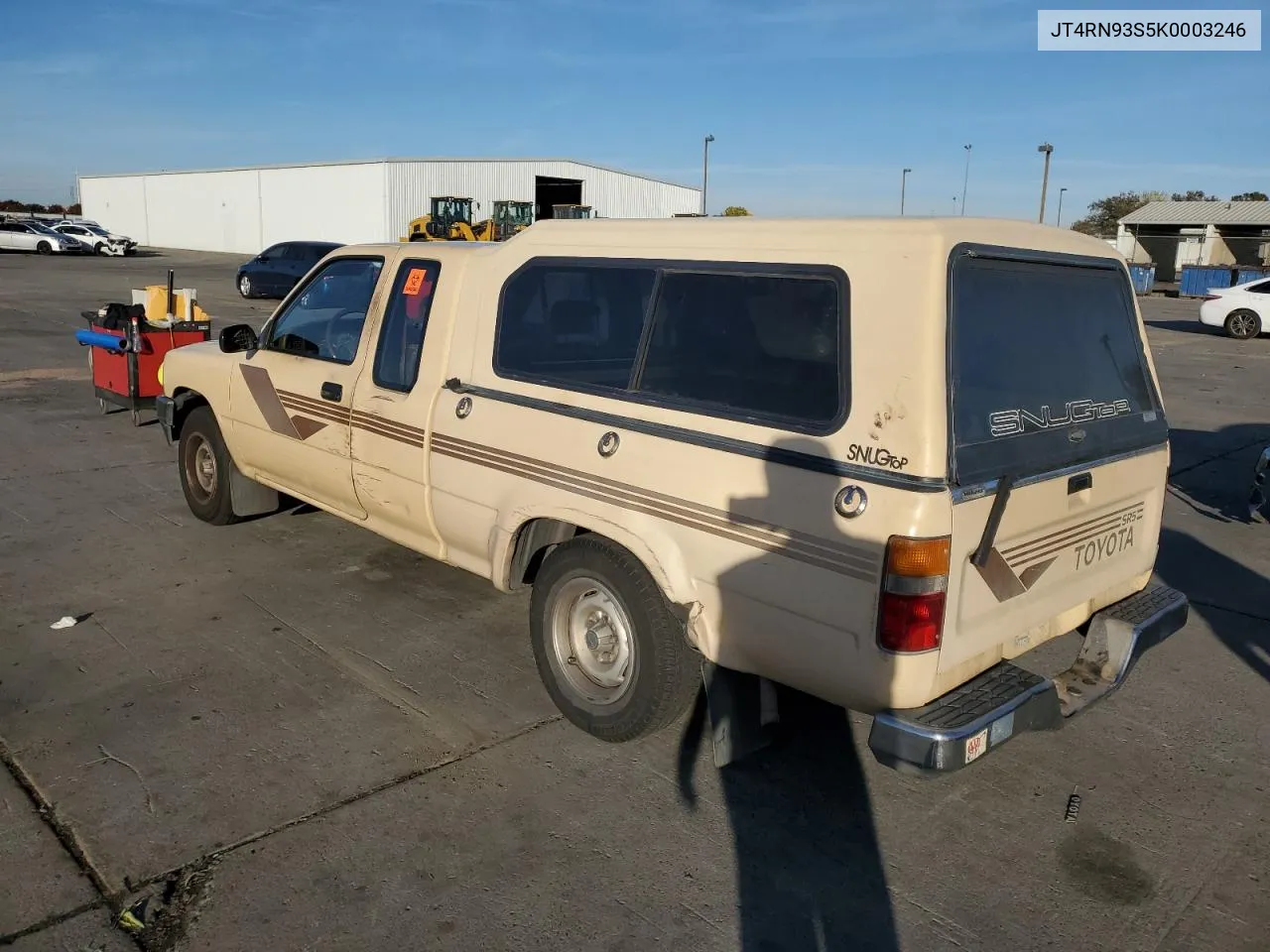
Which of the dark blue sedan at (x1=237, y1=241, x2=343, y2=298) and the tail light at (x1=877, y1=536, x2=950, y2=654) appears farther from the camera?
the dark blue sedan at (x1=237, y1=241, x2=343, y2=298)

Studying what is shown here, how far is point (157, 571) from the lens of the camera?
5.84m

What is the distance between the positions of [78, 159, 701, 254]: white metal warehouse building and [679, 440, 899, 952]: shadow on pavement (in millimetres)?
39564

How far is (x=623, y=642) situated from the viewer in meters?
3.91

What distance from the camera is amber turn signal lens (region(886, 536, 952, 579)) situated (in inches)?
115

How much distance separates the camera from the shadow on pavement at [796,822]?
305 centimetres

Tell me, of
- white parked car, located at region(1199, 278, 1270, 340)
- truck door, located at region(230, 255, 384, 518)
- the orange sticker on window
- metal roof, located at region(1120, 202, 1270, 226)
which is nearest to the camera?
the orange sticker on window

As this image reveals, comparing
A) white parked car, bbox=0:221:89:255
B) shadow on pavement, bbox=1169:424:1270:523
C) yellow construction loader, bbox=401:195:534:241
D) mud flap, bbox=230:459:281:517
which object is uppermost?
yellow construction loader, bbox=401:195:534:241

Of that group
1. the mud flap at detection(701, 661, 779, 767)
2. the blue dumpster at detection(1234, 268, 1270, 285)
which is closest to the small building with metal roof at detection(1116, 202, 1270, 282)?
the blue dumpster at detection(1234, 268, 1270, 285)

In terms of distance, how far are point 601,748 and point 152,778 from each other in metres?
Answer: 1.65

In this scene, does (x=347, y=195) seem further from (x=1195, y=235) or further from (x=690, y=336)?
(x=690, y=336)

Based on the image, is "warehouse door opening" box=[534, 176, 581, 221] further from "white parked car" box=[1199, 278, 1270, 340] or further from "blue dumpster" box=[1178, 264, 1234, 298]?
"white parked car" box=[1199, 278, 1270, 340]

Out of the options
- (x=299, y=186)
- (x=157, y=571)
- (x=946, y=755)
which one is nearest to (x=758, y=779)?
(x=946, y=755)

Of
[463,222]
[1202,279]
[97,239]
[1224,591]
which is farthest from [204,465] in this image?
[97,239]

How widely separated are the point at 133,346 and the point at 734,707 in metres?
7.95
